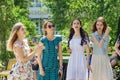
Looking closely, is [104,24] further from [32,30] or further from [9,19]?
[32,30]

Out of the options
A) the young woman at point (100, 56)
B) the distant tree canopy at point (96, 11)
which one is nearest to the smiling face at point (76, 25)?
the young woman at point (100, 56)

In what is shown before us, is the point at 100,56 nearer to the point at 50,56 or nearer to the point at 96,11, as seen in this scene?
the point at 50,56

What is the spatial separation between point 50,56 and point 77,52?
873mm

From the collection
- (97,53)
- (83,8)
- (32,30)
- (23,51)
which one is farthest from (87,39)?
(32,30)

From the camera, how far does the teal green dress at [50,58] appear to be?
24.2ft

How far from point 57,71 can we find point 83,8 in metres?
12.0

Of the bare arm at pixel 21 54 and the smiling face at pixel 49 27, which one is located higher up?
the smiling face at pixel 49 27

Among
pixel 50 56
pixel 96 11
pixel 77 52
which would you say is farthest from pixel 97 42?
pixel 96 11

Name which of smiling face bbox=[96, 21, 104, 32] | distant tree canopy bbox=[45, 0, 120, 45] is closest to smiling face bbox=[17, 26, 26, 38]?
smiling face bbox=[96, 21, 104, 32]

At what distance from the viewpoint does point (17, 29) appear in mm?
6781

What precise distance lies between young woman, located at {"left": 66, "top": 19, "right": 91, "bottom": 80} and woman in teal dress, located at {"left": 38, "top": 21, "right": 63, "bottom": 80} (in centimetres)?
64

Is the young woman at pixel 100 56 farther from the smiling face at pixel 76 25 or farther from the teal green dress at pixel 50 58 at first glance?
the teal green dress at pixel 50 58

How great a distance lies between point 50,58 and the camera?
742 cm

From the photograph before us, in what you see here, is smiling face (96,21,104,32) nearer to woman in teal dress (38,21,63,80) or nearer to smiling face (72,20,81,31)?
smiling face (72,20,81,31)
